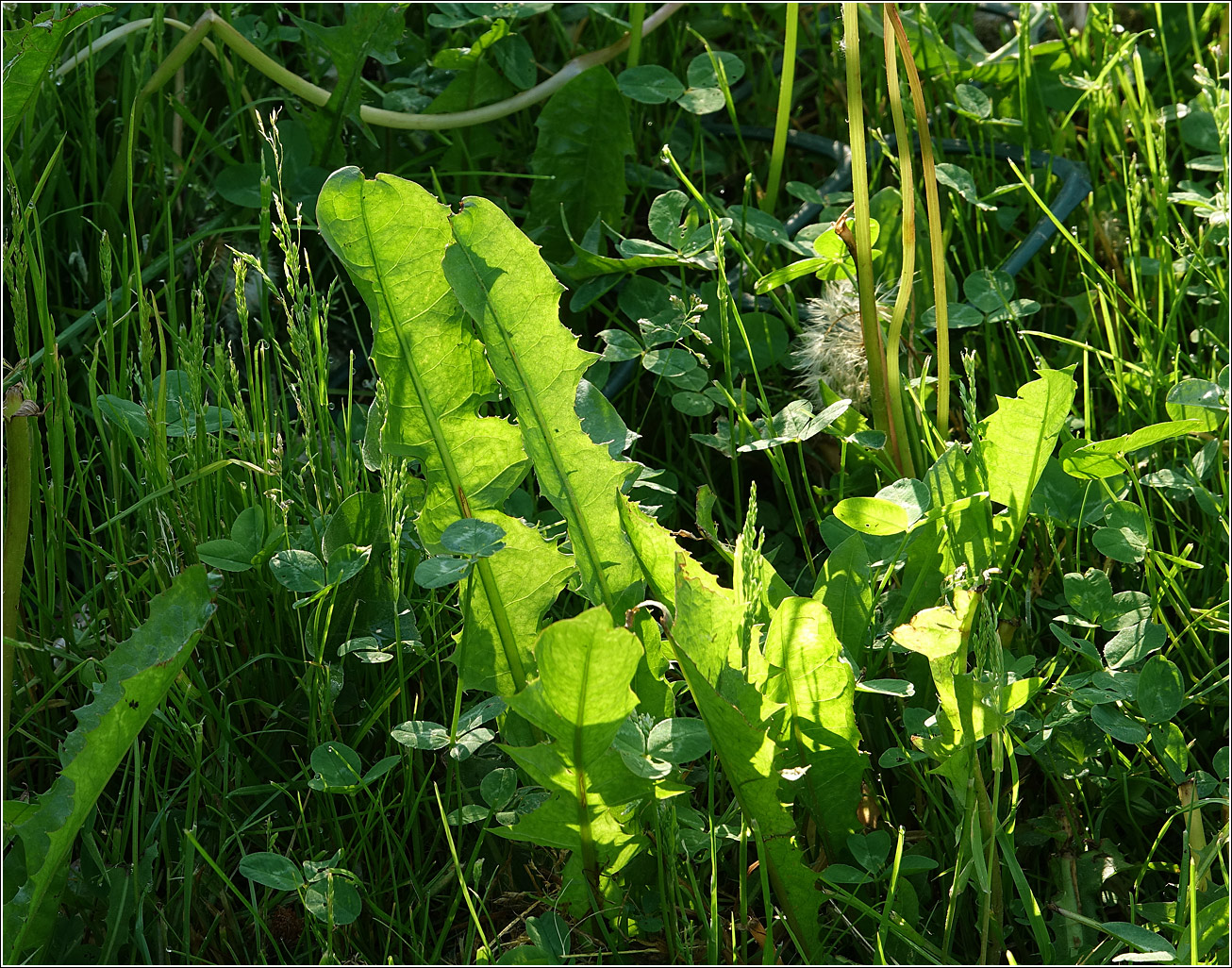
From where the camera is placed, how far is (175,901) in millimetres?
1263

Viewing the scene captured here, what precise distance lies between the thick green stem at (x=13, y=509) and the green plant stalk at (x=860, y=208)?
99 centimetres

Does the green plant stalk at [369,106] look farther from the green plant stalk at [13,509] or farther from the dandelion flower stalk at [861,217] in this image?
the green plant stalk at [13,509]

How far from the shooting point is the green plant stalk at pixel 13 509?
1.17 m

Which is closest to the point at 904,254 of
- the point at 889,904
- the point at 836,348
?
the point at 836,348

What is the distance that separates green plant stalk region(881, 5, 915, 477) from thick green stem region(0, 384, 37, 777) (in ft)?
3.40

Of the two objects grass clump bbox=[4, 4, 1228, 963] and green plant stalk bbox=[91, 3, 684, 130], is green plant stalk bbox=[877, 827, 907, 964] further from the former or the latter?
green plant stalk bbox=[91, 3, 684, 130]

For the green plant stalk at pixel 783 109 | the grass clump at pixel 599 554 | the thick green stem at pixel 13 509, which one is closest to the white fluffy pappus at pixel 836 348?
the grass clump at pixel 599 554

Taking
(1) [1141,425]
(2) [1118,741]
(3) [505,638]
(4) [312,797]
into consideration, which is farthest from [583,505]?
(1) [1141,425]

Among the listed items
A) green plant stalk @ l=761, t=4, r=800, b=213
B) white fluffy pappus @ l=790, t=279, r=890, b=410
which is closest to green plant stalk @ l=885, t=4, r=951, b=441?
white fluffy pappus @ l=790, t=279, r=890, b=410

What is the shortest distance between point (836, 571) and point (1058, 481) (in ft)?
1.33

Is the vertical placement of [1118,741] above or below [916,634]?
below

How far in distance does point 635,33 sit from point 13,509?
1331 millimetres

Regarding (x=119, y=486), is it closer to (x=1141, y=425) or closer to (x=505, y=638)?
(x=505, y=638)

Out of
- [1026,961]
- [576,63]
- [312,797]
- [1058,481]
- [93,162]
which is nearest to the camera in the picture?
[1026,961]
